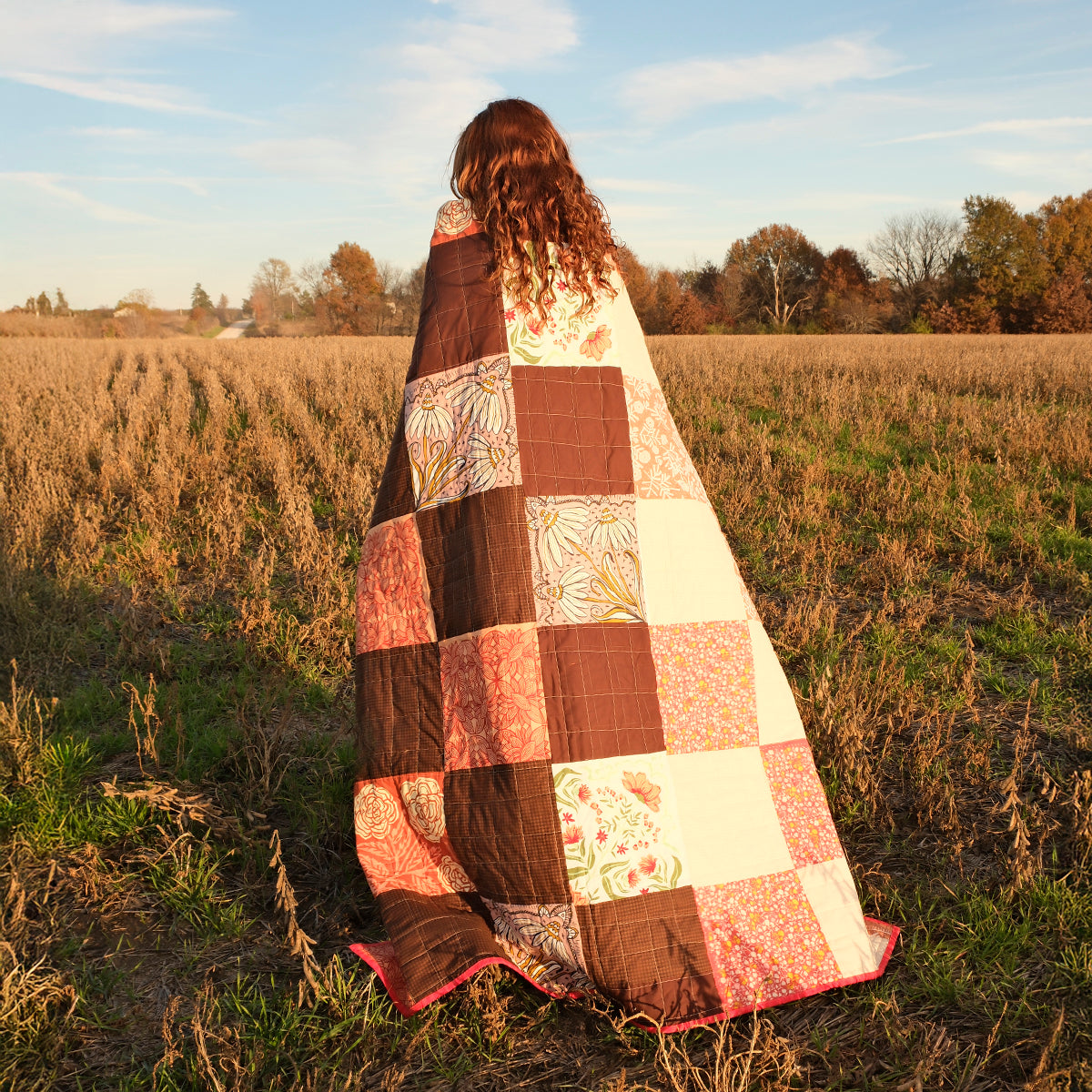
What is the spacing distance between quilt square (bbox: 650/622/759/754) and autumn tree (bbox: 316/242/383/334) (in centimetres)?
4904

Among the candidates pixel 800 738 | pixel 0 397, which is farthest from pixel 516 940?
pixel 0 397

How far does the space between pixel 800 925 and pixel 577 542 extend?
48.9 inches

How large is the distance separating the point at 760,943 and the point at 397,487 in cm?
173

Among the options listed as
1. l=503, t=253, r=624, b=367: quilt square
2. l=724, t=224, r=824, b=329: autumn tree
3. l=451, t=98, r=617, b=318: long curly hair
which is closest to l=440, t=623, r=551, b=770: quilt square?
l=503, t=253, r=624, b=367: quilt square

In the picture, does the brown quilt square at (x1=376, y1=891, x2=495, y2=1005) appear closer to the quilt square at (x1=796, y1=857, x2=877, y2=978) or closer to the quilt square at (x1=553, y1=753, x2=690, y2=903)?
the quilt square at (x1=553, y1=753, x2=690, y2=903)

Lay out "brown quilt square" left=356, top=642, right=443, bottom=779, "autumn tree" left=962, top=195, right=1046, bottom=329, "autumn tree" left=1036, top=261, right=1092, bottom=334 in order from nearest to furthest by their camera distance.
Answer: "brown quilt square" left=356, top=642, right=443, bottom=779 → "autumn tree" left=1036, top=261, right=1092, bottom=334 → "autumn tree" left=962, top=195, right=1046, bottom=329

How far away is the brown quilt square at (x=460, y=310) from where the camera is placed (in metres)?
2.47

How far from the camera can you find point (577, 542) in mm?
2338

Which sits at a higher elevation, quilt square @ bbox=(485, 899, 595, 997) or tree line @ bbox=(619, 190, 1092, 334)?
tree line @ bbox=(619, 190, 1092, 334)

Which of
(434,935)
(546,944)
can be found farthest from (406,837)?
(546,944)

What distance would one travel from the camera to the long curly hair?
2418 millimetres

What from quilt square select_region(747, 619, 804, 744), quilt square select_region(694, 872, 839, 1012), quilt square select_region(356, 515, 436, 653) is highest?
quilt square select_region(356, 515, 436, 653)

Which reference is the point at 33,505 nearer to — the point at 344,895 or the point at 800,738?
the point at 344,895

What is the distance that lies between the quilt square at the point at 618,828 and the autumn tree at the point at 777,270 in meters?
52.4
